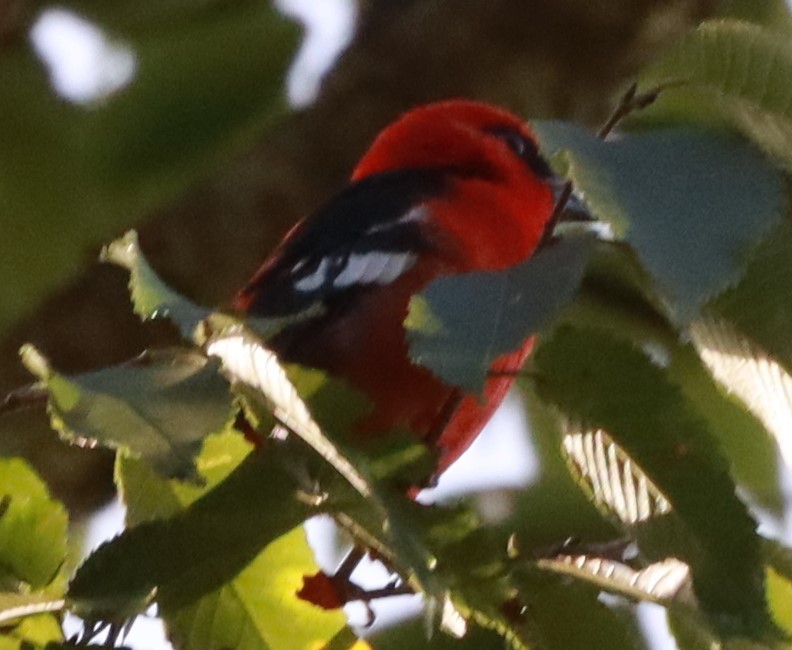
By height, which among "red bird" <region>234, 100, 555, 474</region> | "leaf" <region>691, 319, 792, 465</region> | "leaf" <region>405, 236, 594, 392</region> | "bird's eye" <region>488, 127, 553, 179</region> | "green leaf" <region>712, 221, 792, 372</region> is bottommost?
"bird's eye" <region>488, 127, 553, 179</region>

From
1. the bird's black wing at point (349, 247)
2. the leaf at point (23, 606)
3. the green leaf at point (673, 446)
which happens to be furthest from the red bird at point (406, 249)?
the leaf at point (23, 606)

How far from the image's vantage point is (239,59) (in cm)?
193

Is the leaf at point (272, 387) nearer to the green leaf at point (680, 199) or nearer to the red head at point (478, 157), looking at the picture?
the green leaf at point (680, 199)

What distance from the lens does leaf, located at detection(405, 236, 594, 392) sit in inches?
24.1

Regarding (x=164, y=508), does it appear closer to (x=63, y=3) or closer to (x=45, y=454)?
(x=45, y=454)

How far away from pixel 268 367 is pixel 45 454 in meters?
1.09

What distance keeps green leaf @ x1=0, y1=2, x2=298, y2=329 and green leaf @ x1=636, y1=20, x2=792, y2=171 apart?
43.3 inches

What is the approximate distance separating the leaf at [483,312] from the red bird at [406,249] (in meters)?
0.18

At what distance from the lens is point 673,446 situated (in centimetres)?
74

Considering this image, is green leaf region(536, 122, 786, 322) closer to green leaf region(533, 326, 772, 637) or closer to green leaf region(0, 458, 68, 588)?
green leaf region(533, 326, 772, 637)

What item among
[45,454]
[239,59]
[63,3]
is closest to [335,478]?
[45,454]

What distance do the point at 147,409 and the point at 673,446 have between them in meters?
0.28

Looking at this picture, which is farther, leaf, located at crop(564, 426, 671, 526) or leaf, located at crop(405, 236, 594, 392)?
leaf, located at crop(564, 426, 671, 526)

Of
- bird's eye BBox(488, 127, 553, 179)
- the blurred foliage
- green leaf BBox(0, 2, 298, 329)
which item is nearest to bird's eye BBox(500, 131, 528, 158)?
bird's eye BBox(488, 127, 553, 179)
